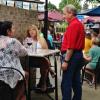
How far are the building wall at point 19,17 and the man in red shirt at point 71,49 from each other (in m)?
1.68

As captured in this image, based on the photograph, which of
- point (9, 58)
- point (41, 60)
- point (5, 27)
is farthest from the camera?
point (41, 60)

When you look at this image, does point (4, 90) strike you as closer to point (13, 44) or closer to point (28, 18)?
point (13, 44)

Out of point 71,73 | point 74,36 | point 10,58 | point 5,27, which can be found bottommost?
point 71,73

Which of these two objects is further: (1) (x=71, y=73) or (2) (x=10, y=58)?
(1) (x=71, y=73)

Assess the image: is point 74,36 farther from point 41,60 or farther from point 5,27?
point 41,60

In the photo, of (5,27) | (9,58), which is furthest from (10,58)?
(5,27)

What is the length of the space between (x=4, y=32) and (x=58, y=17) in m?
21.2

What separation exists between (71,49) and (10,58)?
1177 mm

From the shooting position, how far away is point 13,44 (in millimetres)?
6082

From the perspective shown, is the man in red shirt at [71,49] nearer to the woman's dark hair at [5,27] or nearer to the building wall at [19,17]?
the woman's dark hair at [5,27]

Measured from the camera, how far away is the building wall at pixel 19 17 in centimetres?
826

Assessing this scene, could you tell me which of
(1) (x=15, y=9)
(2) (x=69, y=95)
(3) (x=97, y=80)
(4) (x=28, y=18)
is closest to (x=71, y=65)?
(2) (x=69, y=95)

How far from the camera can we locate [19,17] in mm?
9109

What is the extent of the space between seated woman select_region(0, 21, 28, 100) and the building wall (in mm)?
1825
